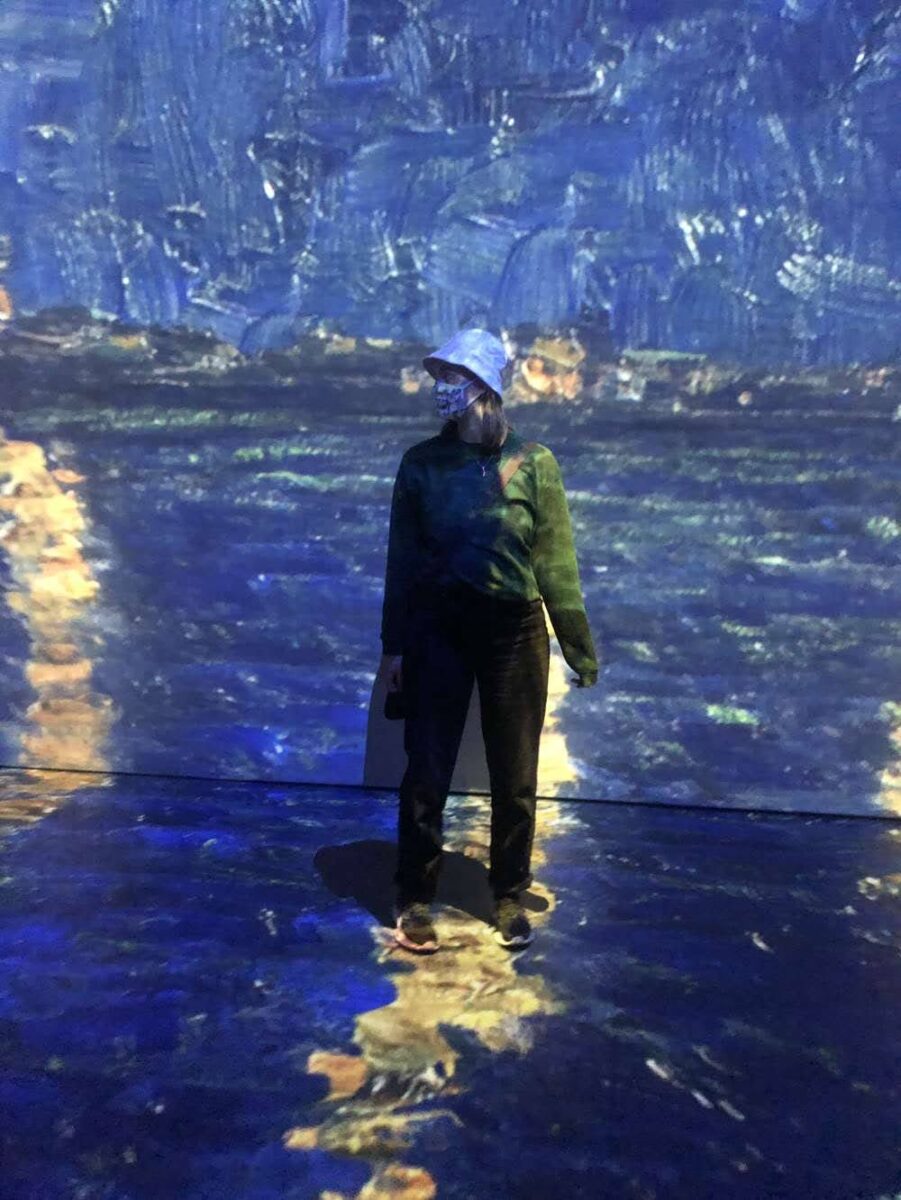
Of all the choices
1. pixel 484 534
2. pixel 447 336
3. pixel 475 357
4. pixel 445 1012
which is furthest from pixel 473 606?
pixel 447 336

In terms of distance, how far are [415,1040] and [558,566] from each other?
1.22 m

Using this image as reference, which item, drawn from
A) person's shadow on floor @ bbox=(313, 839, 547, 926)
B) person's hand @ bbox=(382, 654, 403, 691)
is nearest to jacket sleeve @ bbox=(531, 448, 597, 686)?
person's hand @ bbox=(382, 654, 403, 691)

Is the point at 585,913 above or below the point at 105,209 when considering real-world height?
below

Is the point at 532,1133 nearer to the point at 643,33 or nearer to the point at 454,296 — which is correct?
the point at 454,296

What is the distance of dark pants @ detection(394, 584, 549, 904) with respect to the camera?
278cm

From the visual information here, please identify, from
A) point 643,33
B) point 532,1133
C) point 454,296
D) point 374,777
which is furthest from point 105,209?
point 532,1133

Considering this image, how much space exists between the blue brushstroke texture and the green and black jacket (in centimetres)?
112

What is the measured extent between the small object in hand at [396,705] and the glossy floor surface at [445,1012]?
0.59 meters

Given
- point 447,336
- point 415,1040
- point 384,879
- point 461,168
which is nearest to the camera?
point 415,1040

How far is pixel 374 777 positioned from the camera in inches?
156

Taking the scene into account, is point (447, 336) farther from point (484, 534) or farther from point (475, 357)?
point (484, 534)

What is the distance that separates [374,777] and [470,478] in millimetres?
1595

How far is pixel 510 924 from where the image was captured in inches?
114

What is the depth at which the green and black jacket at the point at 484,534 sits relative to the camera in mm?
2734
